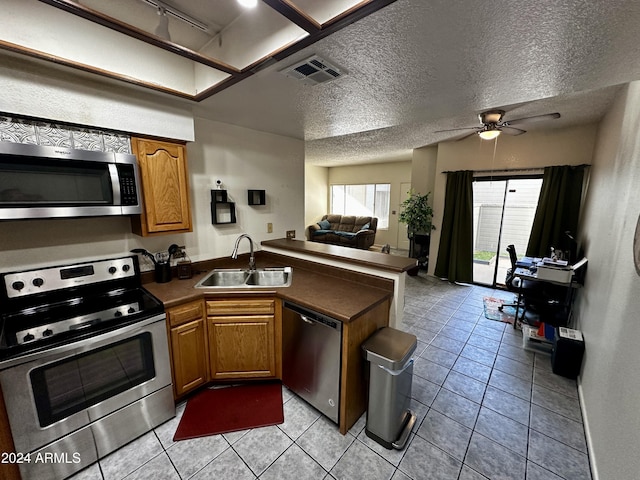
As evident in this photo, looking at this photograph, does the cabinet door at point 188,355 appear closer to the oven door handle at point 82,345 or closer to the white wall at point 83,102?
the oven door handle at point 82,345

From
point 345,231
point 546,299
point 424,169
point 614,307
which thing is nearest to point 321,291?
point 614,307

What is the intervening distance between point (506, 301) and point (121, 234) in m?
5.00

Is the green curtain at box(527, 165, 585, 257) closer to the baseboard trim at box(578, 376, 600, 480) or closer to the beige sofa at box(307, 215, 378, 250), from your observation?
the baseboard trim at box(578, 376, 600, 480)

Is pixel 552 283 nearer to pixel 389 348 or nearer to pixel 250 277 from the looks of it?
pixel 389 348

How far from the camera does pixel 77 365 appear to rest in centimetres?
142

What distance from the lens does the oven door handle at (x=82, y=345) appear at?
124cm

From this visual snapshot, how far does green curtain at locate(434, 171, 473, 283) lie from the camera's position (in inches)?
181

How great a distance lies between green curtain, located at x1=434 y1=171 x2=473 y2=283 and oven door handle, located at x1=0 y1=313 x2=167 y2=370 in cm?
470

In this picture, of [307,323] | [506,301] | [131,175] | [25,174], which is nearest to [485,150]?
[506,301]

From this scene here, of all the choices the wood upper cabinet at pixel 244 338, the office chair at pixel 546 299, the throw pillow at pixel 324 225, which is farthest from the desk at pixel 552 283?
the throw pillow at pixel 324 225

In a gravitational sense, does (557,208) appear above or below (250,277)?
above

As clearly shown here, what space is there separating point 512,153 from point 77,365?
557cm

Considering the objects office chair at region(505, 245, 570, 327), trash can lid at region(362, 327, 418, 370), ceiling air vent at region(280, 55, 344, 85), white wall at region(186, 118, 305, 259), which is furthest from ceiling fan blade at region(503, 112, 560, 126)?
trash can lid at region(362, 327, 418, 370)

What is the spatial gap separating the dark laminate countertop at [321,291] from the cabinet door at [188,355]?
22 centimetres
